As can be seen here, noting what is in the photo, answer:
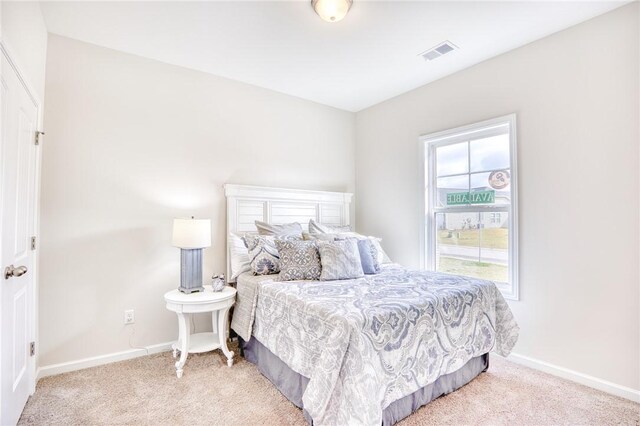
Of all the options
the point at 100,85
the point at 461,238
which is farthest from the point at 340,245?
the point at 100,85

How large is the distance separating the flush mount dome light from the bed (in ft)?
6.18

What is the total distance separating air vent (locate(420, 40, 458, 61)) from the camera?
8.62ft

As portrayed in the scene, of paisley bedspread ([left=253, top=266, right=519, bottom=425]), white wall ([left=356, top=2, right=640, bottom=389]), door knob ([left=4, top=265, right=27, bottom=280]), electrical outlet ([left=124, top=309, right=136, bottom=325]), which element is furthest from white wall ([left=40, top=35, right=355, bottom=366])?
white wall ([left=356, top=2, right=640, bottom=389])

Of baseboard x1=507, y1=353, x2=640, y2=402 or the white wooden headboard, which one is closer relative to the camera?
baseboard x1=507, y1=353, x2=640, y2=402

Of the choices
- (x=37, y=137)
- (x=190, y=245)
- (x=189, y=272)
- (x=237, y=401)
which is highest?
(x=37, y=137)

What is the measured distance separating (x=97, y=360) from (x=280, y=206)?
2081 mm

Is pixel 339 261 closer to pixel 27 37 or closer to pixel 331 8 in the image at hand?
pixel 331 8

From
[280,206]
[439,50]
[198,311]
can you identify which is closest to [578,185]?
[439,50]

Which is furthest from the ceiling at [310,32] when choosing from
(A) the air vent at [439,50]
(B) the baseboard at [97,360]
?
(B) the baseboard at [97,360]

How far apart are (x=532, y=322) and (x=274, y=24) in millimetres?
3128

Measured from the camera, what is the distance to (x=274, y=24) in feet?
7.75

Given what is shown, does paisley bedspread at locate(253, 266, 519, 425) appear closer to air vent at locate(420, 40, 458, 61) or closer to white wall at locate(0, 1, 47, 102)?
air vent at locate(420, 40, 458, 61)

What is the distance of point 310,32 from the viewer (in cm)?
246

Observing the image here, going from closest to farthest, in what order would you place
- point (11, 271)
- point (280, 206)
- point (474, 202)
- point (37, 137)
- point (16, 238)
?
point (11, 271), point (16, 238), point (37, 137), point (474, 202), point (280, 206)
